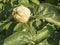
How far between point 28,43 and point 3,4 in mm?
826

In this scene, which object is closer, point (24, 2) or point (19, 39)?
point (19, 39)

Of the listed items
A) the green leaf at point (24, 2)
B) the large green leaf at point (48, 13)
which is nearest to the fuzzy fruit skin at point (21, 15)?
the large green leaf at point (48, 13)

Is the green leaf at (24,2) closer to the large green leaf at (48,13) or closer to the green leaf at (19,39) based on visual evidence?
the large green leaf at (48,13)

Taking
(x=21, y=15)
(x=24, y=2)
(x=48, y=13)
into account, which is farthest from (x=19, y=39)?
(x=24, y=2)

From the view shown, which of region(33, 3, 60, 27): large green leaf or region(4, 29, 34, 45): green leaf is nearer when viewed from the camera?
region(4, 29, 34, 45): green leaf

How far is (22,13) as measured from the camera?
6.05 ft

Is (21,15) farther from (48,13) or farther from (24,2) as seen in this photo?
(24,2)

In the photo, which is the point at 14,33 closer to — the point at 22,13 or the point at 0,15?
the point at 22,13

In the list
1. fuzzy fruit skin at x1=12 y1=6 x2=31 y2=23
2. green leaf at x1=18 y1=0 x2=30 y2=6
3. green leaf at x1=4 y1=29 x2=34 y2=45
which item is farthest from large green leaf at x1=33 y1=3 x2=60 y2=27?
green leaf at x1=18 y1=0 x2=30 y2=6

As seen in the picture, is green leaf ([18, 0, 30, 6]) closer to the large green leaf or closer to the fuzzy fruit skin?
the large green leaf

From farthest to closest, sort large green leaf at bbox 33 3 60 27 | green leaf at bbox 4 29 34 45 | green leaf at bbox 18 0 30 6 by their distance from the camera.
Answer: green leaf at bbox 18 0 30 6 < large green leaf at bbox 33 3 60 27 < green leaf at bbox 4 29 34 45

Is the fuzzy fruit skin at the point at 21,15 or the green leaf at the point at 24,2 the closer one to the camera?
the fuzzy fruit skin at the point at 21,15

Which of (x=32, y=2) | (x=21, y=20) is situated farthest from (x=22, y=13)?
(x=32, y=2)

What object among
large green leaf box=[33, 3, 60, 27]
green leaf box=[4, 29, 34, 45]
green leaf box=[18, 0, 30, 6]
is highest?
large green leaf box=[33, 3, 60, 27]
